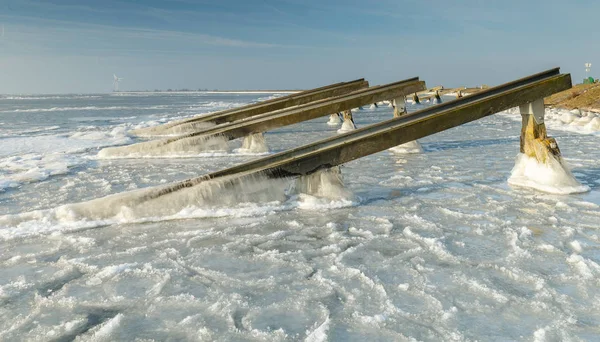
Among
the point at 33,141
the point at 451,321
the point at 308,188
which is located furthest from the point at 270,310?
the point at 33,141

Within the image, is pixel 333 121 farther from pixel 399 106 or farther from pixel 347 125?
pixel 399 106

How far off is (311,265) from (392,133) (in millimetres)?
2516

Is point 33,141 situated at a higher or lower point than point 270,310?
higher

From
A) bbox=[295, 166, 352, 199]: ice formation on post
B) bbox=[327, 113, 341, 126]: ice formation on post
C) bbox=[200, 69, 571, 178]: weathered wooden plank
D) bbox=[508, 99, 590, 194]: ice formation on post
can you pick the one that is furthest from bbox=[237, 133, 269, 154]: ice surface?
bbox=[327, 113, 341, 126]: ice formation on post

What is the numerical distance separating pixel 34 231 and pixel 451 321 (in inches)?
159

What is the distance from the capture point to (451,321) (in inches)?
107

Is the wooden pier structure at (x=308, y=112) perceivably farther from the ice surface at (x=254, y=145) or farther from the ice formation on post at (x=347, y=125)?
the ice formation on post at (x=347, y=125)

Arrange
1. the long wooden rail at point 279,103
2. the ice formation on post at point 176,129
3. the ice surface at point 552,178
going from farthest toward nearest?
the ice formation on post at point 176,129, the long wooden rail at point 279,103, the ice surface at point 552,178

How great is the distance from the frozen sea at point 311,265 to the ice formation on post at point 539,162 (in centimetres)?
22

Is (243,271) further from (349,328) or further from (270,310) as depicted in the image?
(349,328)

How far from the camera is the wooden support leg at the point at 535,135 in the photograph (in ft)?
19.9

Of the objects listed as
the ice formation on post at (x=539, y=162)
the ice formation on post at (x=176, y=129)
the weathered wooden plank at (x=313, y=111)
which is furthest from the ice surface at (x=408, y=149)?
the ice formation on post at (x=176, y=129)

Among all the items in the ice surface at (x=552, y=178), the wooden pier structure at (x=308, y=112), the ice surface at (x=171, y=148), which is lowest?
the ice surface at (x=552, y=178)

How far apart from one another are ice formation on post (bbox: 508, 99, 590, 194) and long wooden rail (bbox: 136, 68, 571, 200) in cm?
25
